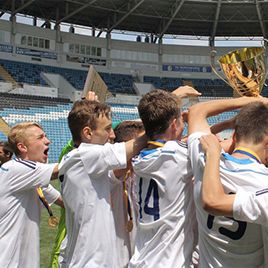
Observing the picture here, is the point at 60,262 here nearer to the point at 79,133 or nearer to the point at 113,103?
the point at 79,133

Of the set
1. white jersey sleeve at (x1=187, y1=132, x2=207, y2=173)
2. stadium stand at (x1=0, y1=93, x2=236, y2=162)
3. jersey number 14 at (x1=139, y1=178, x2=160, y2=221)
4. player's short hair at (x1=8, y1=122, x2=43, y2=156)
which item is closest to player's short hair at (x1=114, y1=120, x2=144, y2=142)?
player's short hair at (x1=8, y1=122, x2=43, y2=156)

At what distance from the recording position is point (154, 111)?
69.8 inches

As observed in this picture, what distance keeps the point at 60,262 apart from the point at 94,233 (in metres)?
0.53

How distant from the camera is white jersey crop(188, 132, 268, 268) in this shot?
145 centimetres

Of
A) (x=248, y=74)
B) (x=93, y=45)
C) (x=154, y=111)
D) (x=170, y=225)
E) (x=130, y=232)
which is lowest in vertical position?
(x=130, y=232)

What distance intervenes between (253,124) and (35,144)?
4.97 feet

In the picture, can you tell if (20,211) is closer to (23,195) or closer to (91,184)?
(23,195)

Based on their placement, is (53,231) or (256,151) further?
(53,231)

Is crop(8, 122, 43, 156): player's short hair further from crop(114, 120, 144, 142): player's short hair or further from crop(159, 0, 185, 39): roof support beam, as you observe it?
crop(159, 0, 185, 39): roof support beam

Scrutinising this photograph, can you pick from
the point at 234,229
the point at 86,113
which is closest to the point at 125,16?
the point at 86,113

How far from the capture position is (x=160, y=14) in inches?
1057

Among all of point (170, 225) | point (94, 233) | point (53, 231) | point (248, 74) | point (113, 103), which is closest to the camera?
point (170, 225)

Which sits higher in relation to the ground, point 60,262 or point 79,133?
point 79,133

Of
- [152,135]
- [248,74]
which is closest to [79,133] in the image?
[152,135]
